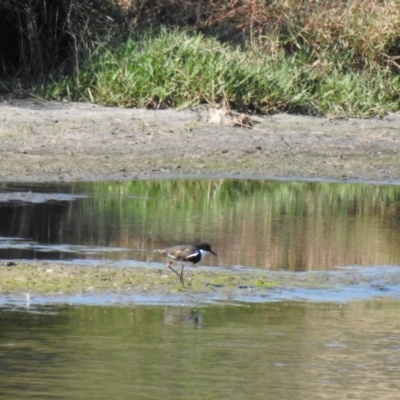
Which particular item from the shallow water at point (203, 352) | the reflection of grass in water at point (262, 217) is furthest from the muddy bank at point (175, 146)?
the shallow water at point (203, 352)

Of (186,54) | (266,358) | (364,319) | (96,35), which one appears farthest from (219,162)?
(266,358)

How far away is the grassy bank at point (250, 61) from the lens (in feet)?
47.8

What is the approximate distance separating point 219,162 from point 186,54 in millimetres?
2330

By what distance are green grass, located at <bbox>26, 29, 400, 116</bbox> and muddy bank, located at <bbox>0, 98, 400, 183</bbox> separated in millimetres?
269

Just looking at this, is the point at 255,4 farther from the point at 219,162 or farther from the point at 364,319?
the point at 364,319

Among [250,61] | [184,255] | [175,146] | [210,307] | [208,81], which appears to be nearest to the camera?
[210,307]

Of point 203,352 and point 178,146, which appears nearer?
point 203,352

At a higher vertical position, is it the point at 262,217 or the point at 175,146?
the point at 175,146

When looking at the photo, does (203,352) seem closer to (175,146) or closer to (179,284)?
(179,284)

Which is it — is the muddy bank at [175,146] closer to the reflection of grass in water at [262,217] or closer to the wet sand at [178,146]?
the wet sand at [178,146]

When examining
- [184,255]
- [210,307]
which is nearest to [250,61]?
[184,255]

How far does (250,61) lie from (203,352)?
9648 mm

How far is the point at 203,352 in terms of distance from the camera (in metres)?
6.00

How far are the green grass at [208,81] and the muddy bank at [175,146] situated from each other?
0.27 m
